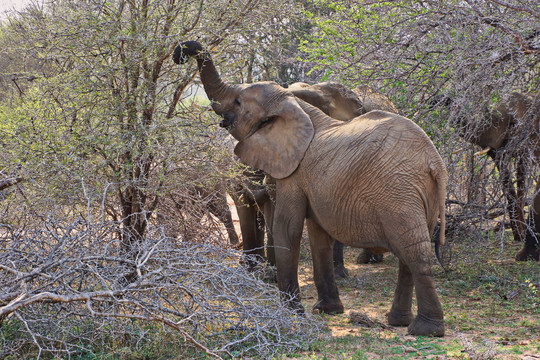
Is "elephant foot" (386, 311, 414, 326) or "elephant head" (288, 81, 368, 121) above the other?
"elephant head" (288, 81, 368, 121)

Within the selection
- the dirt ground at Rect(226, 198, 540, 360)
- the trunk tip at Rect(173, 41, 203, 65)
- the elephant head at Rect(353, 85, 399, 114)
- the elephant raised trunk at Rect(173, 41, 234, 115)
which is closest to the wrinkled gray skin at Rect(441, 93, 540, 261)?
the dirt ground at Rect(226, 198, 540, 360)

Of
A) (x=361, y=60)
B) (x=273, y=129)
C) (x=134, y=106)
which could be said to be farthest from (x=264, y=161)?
(x=361, y=60)

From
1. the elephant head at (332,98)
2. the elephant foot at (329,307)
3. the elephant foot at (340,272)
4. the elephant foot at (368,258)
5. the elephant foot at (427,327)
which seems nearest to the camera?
the elephant foot at (427,327)

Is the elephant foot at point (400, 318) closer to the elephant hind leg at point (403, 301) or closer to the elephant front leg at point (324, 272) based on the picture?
the elephant hind leg at point (403, 301)

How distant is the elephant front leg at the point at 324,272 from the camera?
6.32m

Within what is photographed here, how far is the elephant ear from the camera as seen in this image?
6172 mm

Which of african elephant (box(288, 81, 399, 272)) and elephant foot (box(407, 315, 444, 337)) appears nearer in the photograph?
elephant foot (box(407, 315, 444, 337))

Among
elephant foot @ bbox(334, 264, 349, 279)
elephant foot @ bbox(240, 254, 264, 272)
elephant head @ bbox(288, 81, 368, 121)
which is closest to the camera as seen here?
elephant foot @ bbox(240, 254, 264, 272)

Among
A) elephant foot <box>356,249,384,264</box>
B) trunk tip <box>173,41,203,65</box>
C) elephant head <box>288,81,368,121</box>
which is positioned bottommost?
elephant foot <box>356,249,384,264</box>

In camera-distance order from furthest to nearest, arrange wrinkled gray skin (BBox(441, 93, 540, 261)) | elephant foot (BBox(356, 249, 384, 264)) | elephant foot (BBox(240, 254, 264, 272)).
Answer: elephant foot (BBox(356, 249, 384, 264)) → wrinkled gray skin (BBox(441, 93, 540, 261)) → elephant foot (BBox(240, 254, 264, 272))

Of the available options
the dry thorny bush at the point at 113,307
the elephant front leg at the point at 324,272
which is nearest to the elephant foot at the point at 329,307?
the elephant front leg at the point at 324,272

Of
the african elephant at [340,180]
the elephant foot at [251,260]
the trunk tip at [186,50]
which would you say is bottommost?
the elephant foot at [251,260]

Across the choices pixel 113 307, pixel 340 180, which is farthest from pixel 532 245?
pixel 113 307

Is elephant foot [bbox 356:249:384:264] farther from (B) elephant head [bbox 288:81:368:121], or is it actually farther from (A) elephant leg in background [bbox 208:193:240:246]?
(B) elephant head [bbox 288:81:368:121]
